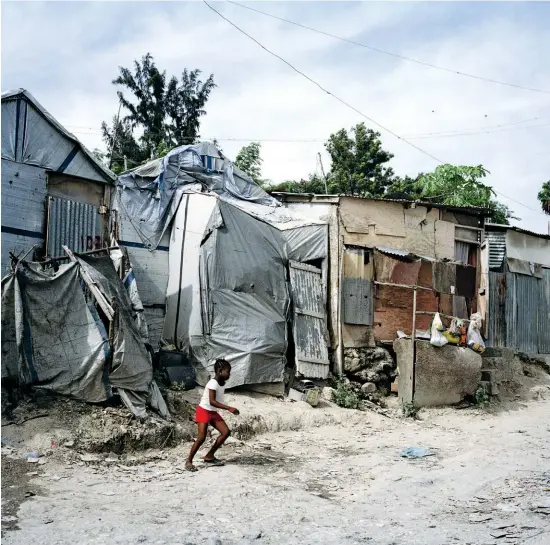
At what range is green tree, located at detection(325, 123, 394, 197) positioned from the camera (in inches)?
1051

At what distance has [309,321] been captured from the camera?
12242 mm

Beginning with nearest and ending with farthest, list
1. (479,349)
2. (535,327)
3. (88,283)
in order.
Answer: (88,283) < (479,349) < (535,327)

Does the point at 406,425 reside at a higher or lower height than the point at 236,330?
lower

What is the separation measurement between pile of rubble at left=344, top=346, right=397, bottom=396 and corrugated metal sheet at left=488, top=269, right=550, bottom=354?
410 centimetres

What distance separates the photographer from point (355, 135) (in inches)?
1086

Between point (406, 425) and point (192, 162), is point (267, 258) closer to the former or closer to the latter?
point (192, 162)

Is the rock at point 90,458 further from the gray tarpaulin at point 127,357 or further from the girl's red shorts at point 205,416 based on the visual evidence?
the girl's red shorts at point 205,416

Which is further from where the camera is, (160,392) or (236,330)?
(236,330)

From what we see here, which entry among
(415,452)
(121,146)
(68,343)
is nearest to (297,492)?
(415,452)

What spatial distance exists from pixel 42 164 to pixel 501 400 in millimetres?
9789

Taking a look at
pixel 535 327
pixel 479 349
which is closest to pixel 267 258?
pixel 479 349

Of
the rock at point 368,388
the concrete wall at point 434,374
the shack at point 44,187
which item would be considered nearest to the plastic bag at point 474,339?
the concrete wall at point 434,374

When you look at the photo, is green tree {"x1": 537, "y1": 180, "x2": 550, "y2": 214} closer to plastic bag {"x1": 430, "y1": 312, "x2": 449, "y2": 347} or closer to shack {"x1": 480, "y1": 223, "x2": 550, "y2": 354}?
shack {"x1": 480, "y1": 223, "x2": 550, "y2": 354}

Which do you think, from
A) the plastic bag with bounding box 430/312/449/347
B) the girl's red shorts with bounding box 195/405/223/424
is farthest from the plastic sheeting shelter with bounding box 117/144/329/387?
the girl's red shorts with bounding box 195/405/223/424
